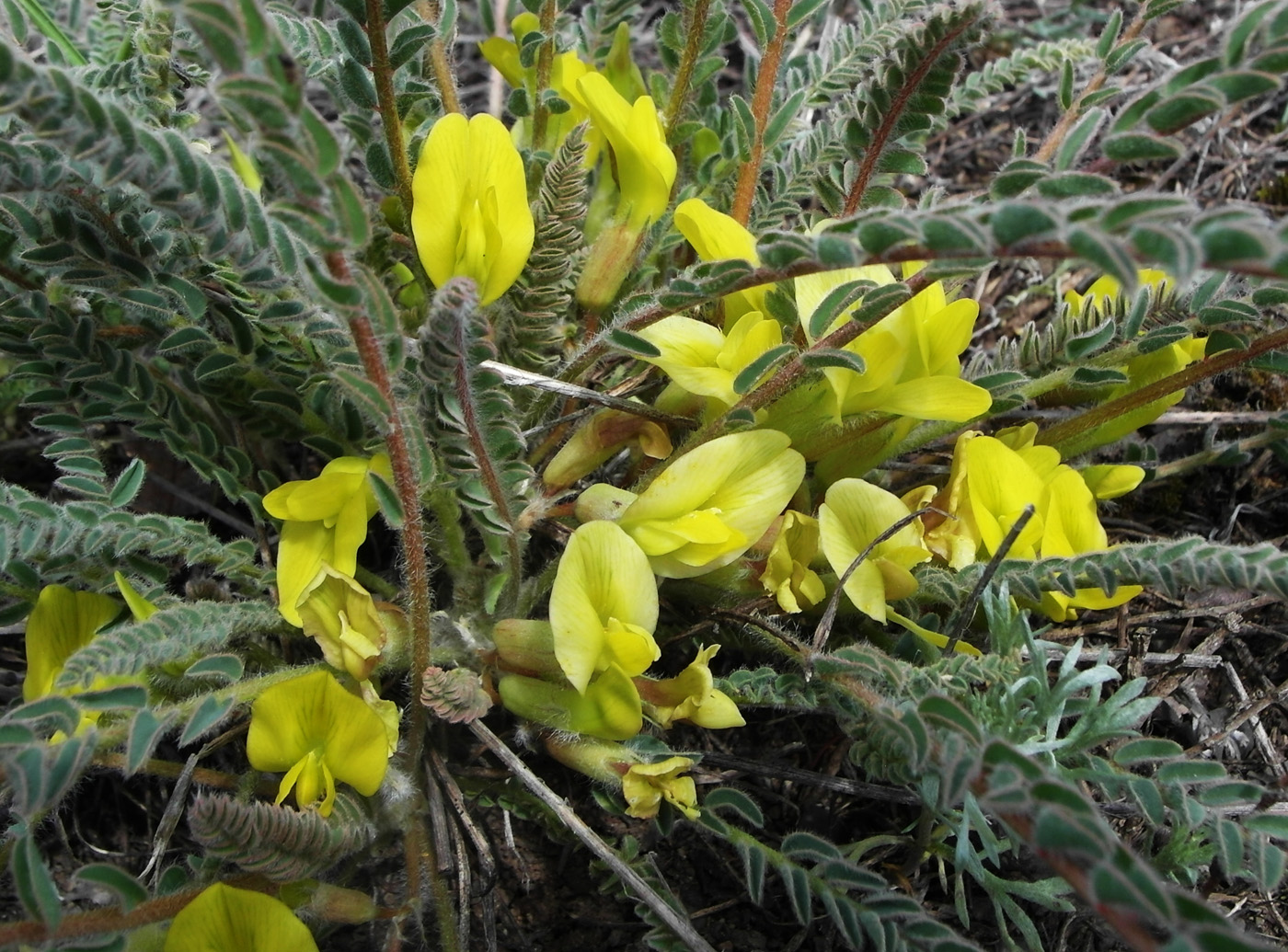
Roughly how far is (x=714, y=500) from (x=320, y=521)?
601mm

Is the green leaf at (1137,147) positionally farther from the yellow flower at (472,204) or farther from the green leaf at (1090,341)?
the yellow flower at (472,204)

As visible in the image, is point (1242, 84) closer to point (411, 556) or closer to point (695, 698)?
point (695, 698)

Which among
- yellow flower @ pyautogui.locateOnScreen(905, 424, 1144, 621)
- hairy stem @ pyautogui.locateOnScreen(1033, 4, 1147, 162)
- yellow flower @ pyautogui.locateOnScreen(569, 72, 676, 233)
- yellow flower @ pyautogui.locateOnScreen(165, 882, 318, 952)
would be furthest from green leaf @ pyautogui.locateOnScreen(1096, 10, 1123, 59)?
yellow flower @ pyautogui.locateOnScreen(165, 882, 318, 952)

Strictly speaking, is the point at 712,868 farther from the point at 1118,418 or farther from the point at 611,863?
the point at 1118,418

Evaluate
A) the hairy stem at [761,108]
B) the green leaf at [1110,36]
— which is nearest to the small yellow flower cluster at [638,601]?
the hairy stem at [761,108]

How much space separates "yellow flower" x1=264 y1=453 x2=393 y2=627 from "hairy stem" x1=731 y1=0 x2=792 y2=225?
809 mm

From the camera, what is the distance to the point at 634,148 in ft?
5.14

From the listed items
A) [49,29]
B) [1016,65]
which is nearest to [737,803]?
[1016,65]

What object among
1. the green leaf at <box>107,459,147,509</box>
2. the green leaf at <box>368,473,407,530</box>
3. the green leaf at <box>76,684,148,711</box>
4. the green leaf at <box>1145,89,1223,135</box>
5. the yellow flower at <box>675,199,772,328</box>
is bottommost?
the green leaf at <box>76,684,148,711</box>

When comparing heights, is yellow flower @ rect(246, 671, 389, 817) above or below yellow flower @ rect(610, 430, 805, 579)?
below

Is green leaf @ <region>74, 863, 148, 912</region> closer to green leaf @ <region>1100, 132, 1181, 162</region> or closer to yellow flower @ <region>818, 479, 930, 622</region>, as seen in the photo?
yellow flower @ <region>818, 479, 930, 622</region>

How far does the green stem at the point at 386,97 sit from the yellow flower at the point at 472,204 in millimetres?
95

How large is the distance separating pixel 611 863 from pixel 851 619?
1.94 ft

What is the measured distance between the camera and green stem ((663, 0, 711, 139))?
1686mm
